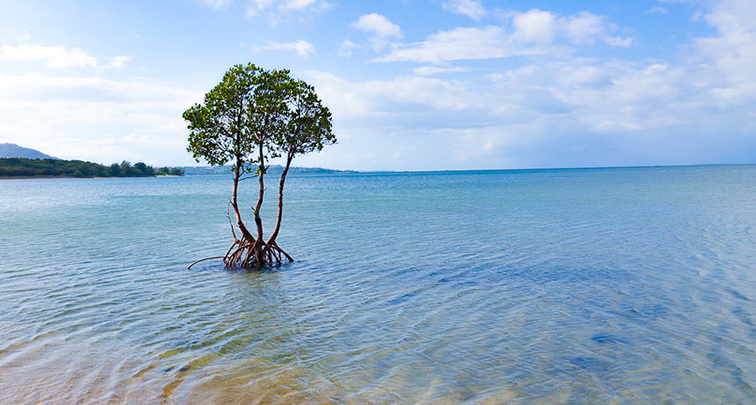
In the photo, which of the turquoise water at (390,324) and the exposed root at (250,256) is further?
the exposed root at (250,256)

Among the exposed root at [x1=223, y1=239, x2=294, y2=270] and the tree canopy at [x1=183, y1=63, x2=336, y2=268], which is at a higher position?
the tree canopy at [x1=183, y1=63, x2=336, y2=268]

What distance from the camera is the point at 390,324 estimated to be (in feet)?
40.8

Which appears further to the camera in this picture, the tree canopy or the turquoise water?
the tree canopy

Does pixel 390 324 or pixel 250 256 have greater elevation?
pixel 250 256

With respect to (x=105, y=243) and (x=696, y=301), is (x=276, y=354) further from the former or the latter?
(x=105, y=243)

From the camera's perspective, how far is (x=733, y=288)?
50.9ft

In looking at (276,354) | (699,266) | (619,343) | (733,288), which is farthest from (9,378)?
(699,266)

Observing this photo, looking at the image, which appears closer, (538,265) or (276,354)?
(276,354)

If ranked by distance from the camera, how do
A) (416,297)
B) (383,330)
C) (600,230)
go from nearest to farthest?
1. (383,330)
2. (416,297)
3. (600,230)

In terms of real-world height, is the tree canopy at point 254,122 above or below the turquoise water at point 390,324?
above

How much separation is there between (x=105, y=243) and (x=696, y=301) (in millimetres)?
27851

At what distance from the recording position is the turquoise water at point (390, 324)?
869cm

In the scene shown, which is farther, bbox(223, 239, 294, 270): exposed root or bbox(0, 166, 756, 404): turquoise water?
bbox(223, 239, 294, 270): exposed root

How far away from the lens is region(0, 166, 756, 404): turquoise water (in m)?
8.69
